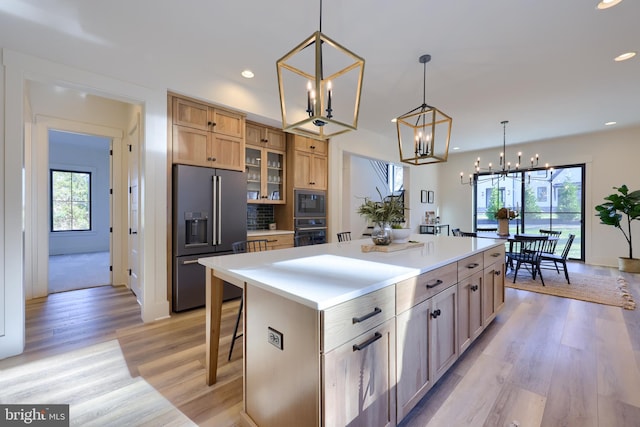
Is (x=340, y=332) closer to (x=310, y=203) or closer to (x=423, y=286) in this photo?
(x=423, y=286)

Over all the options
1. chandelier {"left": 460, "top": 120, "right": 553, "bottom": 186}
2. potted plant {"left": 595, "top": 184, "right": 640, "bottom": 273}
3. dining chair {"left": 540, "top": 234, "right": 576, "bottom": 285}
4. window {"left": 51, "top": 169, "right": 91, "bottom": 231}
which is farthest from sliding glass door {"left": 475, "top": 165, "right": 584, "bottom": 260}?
window {"left": 51, "top": 169, "right": 91, "bottom": 231}

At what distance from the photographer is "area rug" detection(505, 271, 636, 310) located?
359 centimetres

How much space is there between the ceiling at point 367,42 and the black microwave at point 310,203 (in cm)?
130

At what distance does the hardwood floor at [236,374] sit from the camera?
1.63 meters

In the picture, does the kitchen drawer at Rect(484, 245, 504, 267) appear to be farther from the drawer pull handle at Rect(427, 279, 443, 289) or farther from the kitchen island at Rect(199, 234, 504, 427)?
the drawer pull handle at Rect(427, 279, 443, 289)

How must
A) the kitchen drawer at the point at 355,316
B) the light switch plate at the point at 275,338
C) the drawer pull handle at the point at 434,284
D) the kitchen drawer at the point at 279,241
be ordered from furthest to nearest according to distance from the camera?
the kitchen drawer at the point at 279,241
the drawer pull handle at the point at 434,284
the light switch plate at the point at 275,338
the kitchen drawer at the point at 355,316

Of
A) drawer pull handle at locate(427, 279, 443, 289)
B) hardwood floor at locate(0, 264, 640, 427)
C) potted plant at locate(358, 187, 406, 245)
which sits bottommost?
hardwood floor at locate(0, 264, 640, 427)

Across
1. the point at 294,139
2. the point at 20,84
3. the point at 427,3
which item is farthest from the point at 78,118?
the point at 427,3

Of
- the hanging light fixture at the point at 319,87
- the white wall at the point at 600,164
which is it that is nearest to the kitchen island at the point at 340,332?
the hanging light fixture at the point at 319,87

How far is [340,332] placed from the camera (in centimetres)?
112

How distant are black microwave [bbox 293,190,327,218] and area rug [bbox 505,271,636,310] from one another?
324 cm

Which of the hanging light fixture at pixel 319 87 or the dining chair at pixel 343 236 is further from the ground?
the hanging light fixture at pixel 319 87

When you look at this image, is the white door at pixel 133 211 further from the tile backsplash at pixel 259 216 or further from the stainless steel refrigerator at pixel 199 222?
the tile backsplash at pixel 259 216

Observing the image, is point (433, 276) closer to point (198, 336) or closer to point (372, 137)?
point (198, 336)
